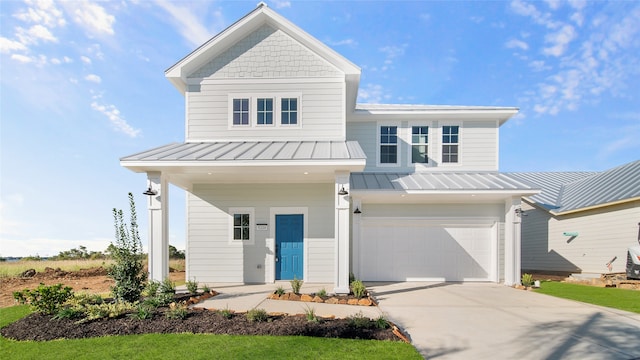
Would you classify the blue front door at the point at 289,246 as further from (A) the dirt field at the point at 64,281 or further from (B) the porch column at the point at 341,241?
(A) the dirt field at the point at 64,281

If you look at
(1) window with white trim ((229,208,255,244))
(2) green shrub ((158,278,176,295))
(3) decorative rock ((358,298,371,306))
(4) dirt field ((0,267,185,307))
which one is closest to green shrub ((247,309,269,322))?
(3) decorative rock ((358,298,371,306))

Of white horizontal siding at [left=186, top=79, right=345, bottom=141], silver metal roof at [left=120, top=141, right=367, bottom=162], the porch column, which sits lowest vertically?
the porch column

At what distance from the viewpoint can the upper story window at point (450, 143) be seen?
1302 centimetres

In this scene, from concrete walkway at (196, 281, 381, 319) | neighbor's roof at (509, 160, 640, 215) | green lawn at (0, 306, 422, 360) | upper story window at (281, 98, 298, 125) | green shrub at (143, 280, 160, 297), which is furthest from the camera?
neighbor's roof at (509, 160, 640, 215)

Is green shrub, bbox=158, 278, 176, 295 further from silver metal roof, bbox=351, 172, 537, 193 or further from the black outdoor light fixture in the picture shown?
silver metal roof, bbox=351, 172, 537, 193

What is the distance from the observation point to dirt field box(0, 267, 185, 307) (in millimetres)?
10958

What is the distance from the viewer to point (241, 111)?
1152 cm

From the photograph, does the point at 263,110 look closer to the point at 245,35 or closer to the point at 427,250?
the point at 245,35

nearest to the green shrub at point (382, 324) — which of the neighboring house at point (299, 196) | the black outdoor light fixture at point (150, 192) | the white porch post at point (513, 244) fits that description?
the neighboring house at point (299, 196)

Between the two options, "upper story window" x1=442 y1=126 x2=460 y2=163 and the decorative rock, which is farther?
"upper story window" x1=442 y1=126 x2=460 y2=163

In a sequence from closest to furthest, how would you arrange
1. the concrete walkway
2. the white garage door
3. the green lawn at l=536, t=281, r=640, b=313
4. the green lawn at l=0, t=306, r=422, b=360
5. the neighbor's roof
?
the green lawn at l=0, t=306, r=422, b=360 < the concrete walkway < the green lawn at l=536, t=281, r=640, b=313 < the white garage door < the neighbor's roof

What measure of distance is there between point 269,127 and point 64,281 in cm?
962

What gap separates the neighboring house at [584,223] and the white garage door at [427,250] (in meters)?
4.87

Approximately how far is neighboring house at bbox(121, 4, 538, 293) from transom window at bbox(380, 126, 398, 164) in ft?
3.72
